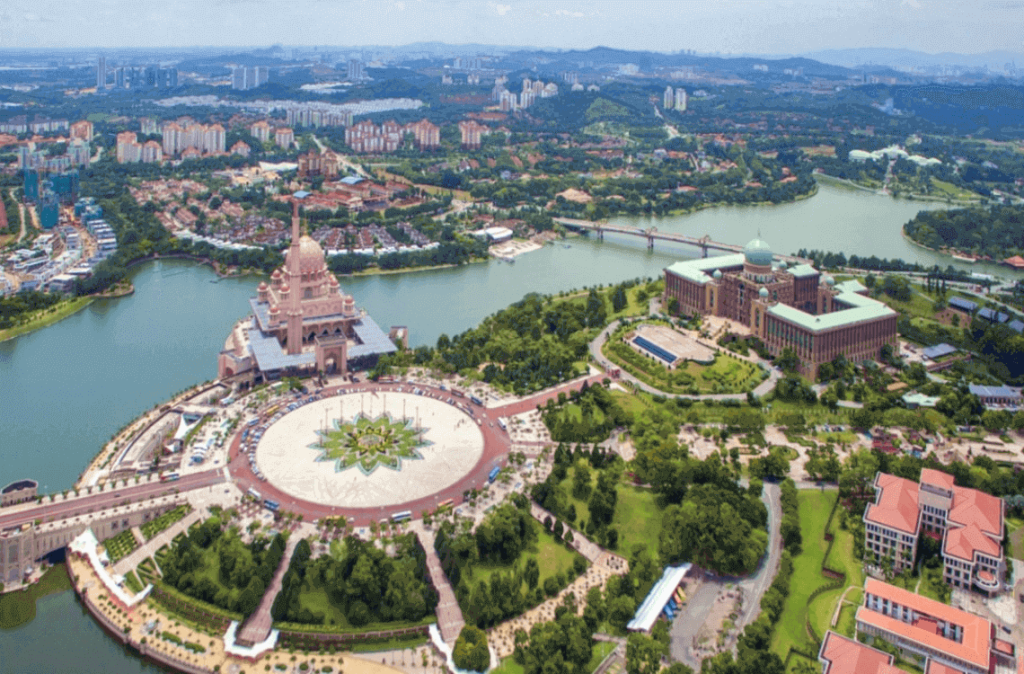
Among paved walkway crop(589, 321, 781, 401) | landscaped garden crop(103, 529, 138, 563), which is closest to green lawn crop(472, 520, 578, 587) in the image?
landscaped garden crop(103, 529, 138, 563)

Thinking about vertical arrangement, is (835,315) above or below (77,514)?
above

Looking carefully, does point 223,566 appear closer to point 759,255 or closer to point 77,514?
point 77,514

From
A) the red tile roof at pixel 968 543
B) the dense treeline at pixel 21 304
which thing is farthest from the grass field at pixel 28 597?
the dense treeline at pixel 21 304

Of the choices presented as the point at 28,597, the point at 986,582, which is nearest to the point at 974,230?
the point at 986,582

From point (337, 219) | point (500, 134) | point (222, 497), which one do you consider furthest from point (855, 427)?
point (500, 134)

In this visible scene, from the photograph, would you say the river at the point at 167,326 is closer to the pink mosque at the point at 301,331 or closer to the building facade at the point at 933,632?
the pink mosque at the point at 301,331

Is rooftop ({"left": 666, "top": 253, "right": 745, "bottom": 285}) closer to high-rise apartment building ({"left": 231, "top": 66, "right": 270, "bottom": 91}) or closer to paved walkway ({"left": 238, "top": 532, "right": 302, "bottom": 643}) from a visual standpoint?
paved walkway ({"left": 238, "top": 532, "right": 302, "bottom": 643})
